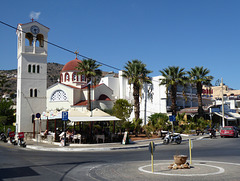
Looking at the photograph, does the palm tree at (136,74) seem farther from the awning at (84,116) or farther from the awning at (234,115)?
the awning at (234,115)

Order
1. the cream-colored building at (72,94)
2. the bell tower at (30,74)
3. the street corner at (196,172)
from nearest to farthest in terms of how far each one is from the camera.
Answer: the street corner at (196,172) → the bell tower at (30,74) → the cream-colored building at (72,94)

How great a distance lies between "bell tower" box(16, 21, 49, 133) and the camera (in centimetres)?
3875

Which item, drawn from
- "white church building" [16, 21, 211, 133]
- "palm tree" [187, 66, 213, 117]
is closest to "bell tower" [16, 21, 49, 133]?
"white church building" [16, 21, 211, 133]

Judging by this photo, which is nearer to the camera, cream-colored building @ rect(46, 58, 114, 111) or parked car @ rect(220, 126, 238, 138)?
parked car @ rect(220, 126, 238, 138)

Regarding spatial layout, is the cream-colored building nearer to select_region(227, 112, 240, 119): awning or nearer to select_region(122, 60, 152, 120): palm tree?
select_region(122, 60, 152, 120): palm tree

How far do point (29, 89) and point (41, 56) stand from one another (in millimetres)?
5377

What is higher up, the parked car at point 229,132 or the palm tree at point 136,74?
the palm tree at point 136,74

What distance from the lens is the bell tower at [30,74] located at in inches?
1526

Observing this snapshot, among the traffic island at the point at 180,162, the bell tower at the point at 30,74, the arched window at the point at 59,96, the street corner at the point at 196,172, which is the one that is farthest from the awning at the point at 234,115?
the traffic island at the point at 180,162

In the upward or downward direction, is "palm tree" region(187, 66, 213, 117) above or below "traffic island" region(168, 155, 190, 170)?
above

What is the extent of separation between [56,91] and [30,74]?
10523 millimetres

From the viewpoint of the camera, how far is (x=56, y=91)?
164 ft

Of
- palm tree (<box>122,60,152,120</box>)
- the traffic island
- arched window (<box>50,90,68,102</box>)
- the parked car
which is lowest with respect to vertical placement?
the parked car

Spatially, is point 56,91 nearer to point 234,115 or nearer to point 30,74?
point 30,74
